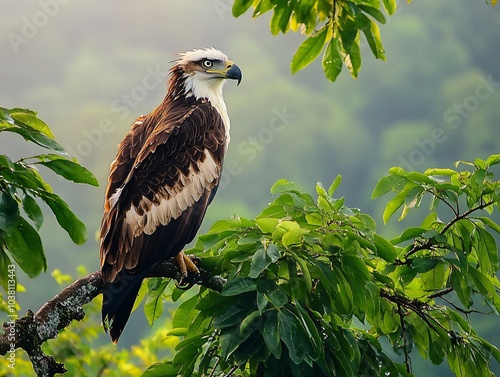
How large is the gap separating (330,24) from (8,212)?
1.85m

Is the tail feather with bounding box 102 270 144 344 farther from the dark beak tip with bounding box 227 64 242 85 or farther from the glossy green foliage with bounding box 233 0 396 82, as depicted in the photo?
the dark beak tip with bounding box 227 64 242 85

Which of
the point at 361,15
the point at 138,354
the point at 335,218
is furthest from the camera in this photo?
the point at 138,354

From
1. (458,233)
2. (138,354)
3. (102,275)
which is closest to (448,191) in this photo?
(458,233)

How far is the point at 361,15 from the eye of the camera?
384 cm

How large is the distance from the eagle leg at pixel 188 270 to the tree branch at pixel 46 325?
0.60 meters

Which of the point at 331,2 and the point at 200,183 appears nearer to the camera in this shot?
the point at 331,2

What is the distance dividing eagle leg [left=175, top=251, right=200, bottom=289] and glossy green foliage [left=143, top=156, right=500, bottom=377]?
8 centimetres

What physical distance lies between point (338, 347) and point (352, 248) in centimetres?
50

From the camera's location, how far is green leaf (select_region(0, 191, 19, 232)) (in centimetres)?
339

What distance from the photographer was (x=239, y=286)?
373 cm

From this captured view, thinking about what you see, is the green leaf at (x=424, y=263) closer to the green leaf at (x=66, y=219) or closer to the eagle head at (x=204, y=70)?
the green leaf at (x=66, y=219)

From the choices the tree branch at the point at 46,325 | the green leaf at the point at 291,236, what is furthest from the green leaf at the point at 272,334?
the tree branch at the point at 46,325

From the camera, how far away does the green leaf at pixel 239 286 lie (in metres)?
3.69

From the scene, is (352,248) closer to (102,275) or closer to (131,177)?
(102,275)
